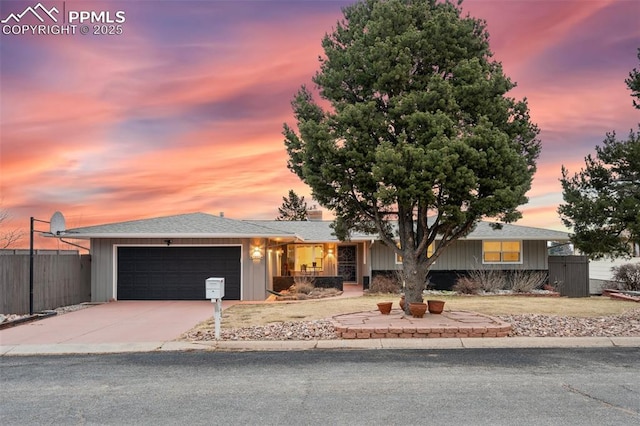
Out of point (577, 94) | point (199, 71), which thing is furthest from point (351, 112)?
point (577, 94)

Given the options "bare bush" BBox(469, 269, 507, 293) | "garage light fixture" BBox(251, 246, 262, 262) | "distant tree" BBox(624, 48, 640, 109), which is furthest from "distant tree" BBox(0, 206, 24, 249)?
"distant tree" BBox(624, 48, 640, 109)

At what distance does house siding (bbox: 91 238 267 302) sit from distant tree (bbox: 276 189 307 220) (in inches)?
1716

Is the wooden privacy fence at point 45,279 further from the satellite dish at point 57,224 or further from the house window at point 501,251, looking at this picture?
the house window at point 501,251

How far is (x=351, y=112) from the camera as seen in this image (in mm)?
12508

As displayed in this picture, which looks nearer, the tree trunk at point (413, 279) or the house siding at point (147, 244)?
the tree trunk at point (413, 279)

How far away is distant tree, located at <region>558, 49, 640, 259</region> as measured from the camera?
14.3 meters

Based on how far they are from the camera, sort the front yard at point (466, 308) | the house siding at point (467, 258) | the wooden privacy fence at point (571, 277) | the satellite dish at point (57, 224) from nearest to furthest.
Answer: the front yard at point (466, 308)
the satellite dish at point (57, 224)
the house siding at point (467, 258)
the wooden privacy fence at point (571, 277)

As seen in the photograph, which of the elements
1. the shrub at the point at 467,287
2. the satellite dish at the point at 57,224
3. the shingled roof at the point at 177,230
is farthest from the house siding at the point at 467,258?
the satellite dish at the point at 57,224

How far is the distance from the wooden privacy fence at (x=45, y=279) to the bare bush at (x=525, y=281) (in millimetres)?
17497

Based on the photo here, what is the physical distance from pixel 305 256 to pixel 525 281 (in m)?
12.3

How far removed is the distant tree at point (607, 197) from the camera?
14320mm

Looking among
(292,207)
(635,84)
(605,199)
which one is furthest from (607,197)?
(292,207)

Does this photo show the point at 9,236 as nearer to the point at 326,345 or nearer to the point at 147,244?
the point at 147,244

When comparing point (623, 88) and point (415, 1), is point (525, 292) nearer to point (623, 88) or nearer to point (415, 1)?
point (623, 88)
